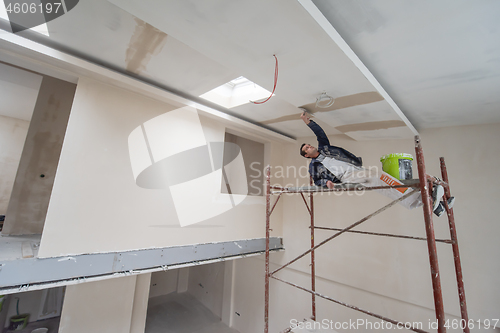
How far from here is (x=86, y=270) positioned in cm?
206

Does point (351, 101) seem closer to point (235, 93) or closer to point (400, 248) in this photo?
point (235, 93)

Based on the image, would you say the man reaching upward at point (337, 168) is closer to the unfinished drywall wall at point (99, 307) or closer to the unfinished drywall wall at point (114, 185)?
the unfinished drywall wall at point (114, 185)

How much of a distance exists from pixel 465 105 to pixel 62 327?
16.1 ft

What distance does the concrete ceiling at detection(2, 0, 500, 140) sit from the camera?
4.11ft

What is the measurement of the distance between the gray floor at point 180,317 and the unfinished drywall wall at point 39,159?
3.20 m

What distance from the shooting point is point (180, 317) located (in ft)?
16.6

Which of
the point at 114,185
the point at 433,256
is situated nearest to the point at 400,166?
the point at 433,256

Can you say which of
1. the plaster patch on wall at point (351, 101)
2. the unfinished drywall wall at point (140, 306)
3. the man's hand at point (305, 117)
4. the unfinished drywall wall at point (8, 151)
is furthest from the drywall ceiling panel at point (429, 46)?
the unfinished drywall wall at point (8, 151)

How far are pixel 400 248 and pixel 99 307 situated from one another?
3953 mm

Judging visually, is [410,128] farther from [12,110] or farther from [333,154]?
[12,110]

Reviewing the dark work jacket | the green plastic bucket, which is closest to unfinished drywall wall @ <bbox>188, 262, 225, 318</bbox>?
the dark work jacket

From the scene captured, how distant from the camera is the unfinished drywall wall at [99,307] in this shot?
2.34 metres

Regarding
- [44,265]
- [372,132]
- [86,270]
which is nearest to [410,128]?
[372,132]

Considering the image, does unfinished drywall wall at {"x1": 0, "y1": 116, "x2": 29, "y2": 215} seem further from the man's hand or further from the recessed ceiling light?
the man's hand
